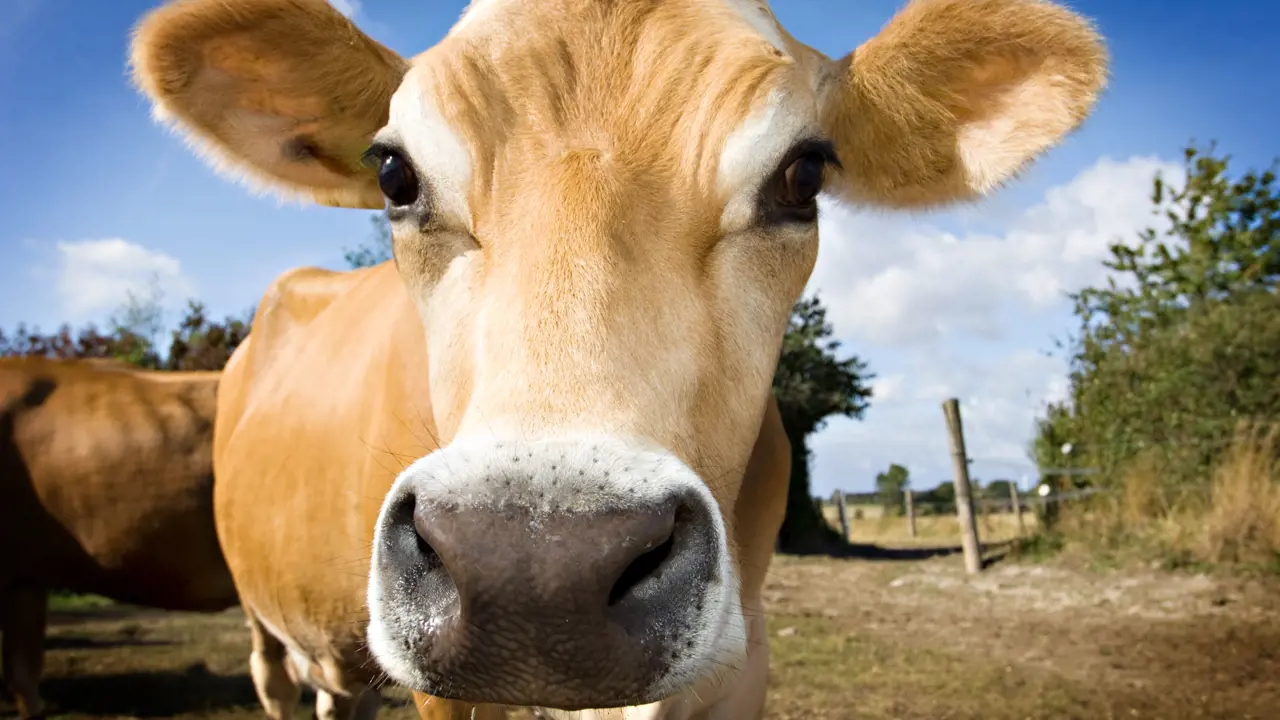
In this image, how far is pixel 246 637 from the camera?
8266 millimetres

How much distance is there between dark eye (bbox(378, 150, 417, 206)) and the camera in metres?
1.92

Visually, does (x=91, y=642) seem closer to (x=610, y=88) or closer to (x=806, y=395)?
(x=610, y=88)

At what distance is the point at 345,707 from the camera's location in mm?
4359

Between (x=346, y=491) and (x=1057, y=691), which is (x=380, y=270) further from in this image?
(x=1057, y=691)

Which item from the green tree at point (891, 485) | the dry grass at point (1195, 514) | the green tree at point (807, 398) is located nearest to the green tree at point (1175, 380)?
the dry grass at point (1195, 514)

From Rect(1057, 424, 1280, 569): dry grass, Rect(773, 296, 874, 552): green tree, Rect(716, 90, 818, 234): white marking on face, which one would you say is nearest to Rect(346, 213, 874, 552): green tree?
Rect(773, 296, 874, 552): green tree

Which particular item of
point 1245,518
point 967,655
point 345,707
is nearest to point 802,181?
point 345,707

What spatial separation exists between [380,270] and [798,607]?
664 cm

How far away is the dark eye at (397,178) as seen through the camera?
1915mm

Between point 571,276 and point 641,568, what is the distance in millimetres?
500

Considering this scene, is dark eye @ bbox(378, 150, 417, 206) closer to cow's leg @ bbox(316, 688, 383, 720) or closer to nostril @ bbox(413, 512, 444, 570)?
nostril @ bbox(413, 512, 444, 570)

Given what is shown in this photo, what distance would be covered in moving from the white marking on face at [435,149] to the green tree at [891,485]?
2950 centimetres

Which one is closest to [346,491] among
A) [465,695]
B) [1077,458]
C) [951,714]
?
[465,695]

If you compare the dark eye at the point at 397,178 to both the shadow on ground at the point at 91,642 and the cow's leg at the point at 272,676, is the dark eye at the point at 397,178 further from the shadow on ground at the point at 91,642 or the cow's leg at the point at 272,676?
the shadow on ground at the point at 91,642
